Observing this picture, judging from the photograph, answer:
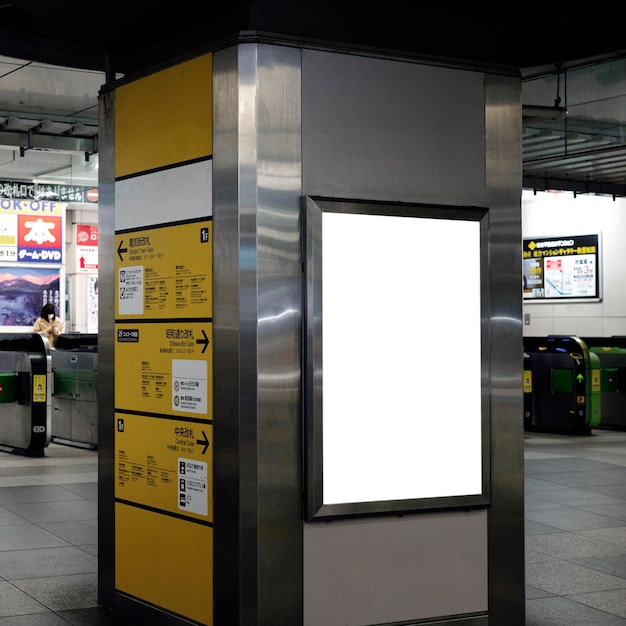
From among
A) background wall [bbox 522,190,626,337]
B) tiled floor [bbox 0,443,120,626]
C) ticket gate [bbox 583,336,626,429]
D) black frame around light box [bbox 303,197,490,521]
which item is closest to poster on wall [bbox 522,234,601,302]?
background wall [bbox 522,190,626,337]

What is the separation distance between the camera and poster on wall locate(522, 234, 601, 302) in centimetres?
2145

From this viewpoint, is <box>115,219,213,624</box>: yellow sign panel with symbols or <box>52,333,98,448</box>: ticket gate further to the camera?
<box>52,333,98,448</box>: ticket gate

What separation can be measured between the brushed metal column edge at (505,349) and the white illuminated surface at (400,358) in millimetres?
123

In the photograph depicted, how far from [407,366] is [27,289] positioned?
18521 mm

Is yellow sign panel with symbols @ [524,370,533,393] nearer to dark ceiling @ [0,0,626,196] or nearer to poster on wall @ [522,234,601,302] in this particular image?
poster on wall @ [522,234,601,302]

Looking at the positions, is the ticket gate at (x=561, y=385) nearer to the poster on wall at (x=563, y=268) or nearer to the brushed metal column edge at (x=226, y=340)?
the poster on wall at (x=563, y=268)

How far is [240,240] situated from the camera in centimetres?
434

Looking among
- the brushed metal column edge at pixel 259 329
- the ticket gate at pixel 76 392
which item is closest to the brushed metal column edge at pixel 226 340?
the brushed metal column edge at pixel 259 329

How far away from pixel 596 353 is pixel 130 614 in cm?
1100

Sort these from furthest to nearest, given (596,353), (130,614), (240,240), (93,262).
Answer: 1. (93,262)
2. (596,353)
3. (130,614)
4. (240,240)

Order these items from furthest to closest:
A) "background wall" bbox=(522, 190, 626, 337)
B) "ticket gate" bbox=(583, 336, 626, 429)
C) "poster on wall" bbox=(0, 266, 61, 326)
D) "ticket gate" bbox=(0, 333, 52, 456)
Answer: "poster on wall" bbox=(0, 266, 61, 326)
"background wall" bbox=(522, 190, 626, 337)
"ticket gate" bbox=(583, 336, 626, 429)
"ticket gate" bbox=(0, 333, 52, 456)

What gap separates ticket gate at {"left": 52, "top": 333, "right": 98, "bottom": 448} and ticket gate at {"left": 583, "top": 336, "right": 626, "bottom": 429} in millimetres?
7069

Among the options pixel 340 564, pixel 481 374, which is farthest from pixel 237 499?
pixel 481 374

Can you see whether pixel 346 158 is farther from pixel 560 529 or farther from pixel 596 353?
pixel 596 353
